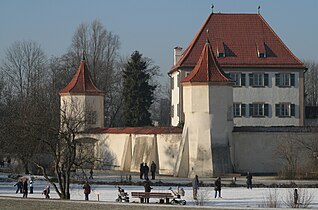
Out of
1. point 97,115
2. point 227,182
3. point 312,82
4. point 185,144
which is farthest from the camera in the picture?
point 312,82

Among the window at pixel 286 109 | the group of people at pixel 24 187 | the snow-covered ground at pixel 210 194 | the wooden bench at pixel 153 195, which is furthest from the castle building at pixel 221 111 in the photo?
the wooden bench at pixel 153 195

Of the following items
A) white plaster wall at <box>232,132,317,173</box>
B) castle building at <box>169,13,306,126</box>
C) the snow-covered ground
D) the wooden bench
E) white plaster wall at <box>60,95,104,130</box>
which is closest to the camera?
the wooden bench

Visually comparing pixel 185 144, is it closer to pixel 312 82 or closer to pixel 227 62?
pixel 227 62

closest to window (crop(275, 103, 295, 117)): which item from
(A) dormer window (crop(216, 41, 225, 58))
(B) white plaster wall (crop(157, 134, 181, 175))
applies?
(A) dormer window (crop(216, 41, 225, 58))

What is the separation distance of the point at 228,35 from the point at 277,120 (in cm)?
778

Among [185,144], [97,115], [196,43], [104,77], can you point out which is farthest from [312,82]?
[185,144]

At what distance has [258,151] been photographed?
146 feet

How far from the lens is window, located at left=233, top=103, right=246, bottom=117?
197 ft

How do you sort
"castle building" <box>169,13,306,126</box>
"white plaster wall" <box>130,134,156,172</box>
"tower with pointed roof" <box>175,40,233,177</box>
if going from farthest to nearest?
"castle building" <box>169,13,306,126</box>
"white plaster wall" <box>130,134,156,172</box>
"tower with pointed roof" <box>175,40,233,177</box>

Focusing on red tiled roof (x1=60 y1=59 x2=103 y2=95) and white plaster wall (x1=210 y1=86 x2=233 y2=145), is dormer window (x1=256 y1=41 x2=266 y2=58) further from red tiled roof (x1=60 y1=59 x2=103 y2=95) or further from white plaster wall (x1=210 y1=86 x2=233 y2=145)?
white plaster wall (x1=210 y1=86 x2=233 y2=145)

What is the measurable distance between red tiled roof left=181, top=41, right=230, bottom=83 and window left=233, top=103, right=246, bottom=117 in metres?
16.5

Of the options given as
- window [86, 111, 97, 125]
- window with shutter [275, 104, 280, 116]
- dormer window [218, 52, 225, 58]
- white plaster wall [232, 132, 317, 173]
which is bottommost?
white plaster wall [232, 132, 317, 173]

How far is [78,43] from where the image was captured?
74.7 metres

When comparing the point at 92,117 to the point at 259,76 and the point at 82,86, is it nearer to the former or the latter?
the point at 82,86
